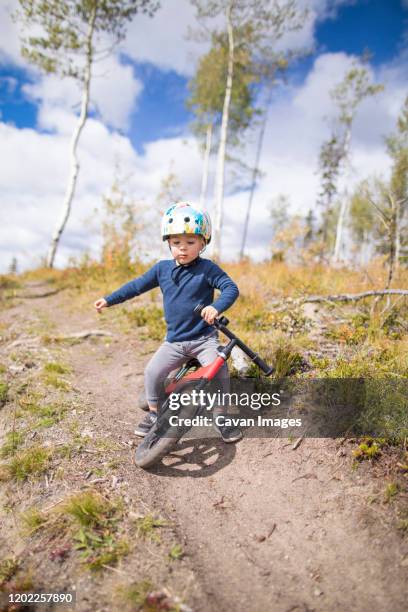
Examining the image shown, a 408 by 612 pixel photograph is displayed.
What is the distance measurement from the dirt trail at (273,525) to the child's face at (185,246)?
2.10 m

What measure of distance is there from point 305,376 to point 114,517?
275 cm

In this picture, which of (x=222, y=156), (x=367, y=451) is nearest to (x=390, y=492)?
(x=367, y=451)

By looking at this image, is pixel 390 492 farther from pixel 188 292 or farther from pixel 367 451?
pixel 188 292

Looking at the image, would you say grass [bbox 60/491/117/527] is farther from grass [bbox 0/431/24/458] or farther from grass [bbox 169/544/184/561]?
grass [bbox 0/431/24/458]

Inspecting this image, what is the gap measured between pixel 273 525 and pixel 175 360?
1742mm

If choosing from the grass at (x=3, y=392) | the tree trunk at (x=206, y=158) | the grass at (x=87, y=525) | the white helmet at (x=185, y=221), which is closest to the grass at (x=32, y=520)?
the grass at (x=87, y=525)

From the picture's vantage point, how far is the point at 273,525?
269 cm

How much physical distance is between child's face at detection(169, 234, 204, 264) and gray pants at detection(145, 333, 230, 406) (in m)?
0.90

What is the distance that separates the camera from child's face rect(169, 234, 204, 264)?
11.7 feet

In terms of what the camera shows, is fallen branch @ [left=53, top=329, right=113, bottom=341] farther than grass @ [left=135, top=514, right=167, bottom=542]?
Yes

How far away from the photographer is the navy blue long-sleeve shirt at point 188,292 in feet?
11.8

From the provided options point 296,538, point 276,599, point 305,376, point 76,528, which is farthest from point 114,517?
point 305,376

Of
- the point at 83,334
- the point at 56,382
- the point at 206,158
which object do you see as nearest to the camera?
the point at 56,382

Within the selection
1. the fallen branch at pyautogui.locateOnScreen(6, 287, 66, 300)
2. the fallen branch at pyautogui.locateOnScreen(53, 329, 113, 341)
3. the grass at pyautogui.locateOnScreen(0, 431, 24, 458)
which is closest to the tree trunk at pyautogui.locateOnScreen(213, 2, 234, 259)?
the fallen branch at pyautogui.locateOnScreen(6, 287, 66, 300)
